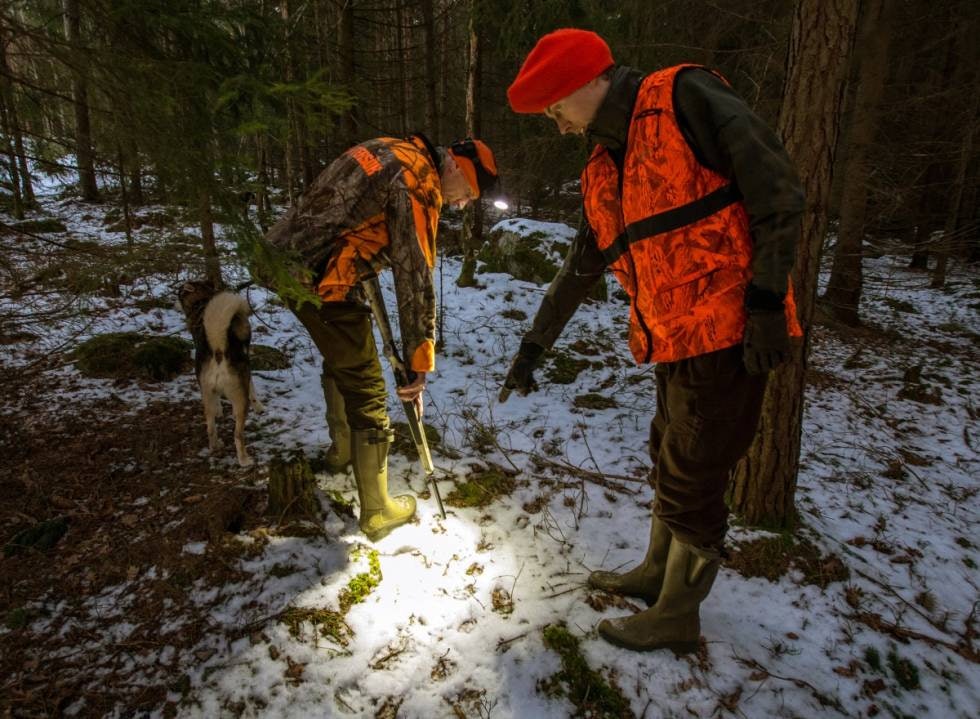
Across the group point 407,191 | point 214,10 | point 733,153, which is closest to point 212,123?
point 214,10

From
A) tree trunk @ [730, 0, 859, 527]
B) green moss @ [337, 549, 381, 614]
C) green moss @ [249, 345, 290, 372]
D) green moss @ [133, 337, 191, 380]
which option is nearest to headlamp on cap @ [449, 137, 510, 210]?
tree trunk @ [730, 0, 859, 527]

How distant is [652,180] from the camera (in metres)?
1.59

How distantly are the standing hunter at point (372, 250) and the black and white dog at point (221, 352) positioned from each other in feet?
4.20

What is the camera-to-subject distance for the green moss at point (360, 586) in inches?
92.9

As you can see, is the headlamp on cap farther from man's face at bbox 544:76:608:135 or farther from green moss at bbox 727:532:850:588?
green moss at bbox 727:532:850:588

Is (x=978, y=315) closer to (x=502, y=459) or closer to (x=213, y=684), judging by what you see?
(x=502, y=459)

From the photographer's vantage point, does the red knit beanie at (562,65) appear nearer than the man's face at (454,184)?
Yes

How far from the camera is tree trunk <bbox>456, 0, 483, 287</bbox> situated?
8.19 metres

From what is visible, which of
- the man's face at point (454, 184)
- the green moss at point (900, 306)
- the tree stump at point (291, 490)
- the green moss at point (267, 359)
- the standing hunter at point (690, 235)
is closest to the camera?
the standing hunter at point (690, 235)

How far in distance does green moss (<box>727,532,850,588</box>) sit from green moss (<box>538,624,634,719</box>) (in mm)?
1021

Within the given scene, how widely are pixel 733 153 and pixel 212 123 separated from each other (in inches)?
96.3

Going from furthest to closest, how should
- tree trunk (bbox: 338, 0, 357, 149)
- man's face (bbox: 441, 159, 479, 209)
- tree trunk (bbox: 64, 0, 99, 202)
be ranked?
1. tree trunk (bbox: 338, 0, 357, 149)
2. man's face (bbox: 441, 159, 479, 209)
3. tree trunk (bbox: 64, 0, 99, 202)

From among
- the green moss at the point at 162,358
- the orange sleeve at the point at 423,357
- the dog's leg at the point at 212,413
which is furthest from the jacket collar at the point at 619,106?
the green moss at the point at 162,358

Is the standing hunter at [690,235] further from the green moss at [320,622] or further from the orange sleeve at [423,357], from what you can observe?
the green moss at [320,622]
